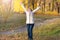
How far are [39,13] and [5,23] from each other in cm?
77

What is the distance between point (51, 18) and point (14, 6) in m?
0.84

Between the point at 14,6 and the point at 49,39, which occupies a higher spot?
the point at 14,6

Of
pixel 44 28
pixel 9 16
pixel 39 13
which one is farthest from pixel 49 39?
pixel 9 16

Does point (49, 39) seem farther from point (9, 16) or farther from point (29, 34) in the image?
point (9, 16)

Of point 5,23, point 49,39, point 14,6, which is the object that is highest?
point 14,6

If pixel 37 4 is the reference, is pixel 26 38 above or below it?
below

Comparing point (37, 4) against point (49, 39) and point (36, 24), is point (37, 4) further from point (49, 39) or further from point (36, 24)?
point (49, 39)

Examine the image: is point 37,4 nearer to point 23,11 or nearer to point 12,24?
point 23,11

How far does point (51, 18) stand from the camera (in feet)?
17.8

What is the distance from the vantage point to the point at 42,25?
542 centimetres

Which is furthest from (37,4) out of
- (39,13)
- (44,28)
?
(44,28)

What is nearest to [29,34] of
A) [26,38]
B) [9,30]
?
[26,38]

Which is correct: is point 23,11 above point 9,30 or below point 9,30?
above

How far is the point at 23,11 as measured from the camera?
5.41 m
